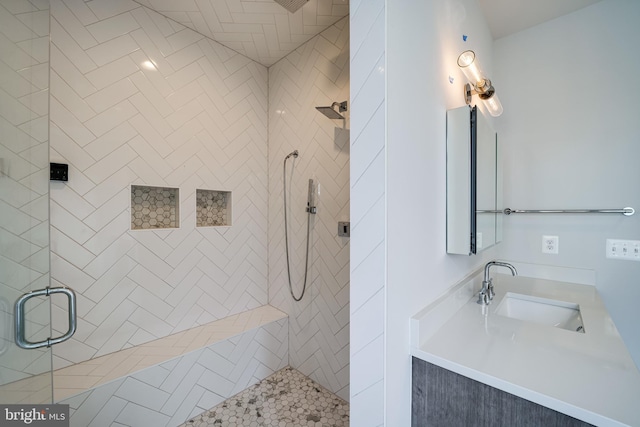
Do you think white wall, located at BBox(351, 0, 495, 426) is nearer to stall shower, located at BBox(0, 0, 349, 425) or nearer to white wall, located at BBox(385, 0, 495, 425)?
white wall, located at BBox(385, 0, 495, 425)

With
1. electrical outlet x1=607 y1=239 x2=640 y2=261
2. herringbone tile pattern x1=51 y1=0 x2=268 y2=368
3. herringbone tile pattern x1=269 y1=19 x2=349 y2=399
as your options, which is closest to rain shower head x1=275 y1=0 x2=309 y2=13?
herringbone tile pattern x1=269 y1=19 x2=349 y2=399

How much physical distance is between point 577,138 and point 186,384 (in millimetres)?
3094

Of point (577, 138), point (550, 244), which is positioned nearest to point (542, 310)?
point (550, 244)

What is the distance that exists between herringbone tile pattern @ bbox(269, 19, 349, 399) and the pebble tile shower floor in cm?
11

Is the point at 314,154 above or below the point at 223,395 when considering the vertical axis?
above

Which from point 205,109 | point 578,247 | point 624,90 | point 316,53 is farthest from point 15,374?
point 624,90

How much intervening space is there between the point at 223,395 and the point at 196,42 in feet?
9.05

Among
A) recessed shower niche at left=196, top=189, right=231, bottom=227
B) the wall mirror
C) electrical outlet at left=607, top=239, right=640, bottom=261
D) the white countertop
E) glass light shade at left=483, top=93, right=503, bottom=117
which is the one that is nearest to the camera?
the white countertop

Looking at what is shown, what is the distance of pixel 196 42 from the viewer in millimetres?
2078

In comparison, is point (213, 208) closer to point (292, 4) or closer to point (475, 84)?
point (292, 4)

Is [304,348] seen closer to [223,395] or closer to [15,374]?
[223,395]

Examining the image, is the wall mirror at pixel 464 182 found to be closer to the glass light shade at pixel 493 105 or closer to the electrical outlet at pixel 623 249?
the glass light shade at pixel 493 105

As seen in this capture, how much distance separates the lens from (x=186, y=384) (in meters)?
1.72

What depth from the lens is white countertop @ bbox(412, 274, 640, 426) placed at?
0.69 meters
